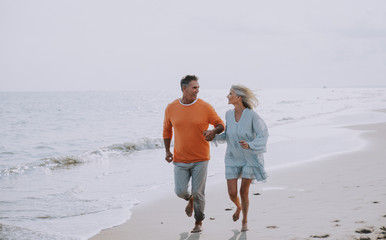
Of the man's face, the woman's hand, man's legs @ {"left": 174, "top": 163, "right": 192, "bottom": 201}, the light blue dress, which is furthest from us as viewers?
man's legs @ {"left": 174, "top": 163, "right": 192, "bottom": 201}

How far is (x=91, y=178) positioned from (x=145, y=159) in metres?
3.56

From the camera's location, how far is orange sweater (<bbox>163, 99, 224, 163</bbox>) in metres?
5.39

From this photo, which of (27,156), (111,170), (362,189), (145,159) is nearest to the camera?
(362,189)

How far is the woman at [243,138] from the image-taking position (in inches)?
204

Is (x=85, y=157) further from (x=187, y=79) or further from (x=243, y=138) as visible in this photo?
Answer: (x=243, y=138)

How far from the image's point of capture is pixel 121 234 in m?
5.92

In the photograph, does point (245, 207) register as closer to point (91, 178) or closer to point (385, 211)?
point (385, 211)

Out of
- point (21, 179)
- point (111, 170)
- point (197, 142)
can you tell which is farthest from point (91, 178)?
point (197, 142)

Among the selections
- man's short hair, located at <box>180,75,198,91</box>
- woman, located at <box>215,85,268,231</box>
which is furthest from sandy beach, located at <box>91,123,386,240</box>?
man's short hair, located at <box>180,75,198,91</box>

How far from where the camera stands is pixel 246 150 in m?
5.20

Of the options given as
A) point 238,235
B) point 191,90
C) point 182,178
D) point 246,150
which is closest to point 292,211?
point 238,235

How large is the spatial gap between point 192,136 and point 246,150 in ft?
2.30

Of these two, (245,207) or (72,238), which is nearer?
(245,207)

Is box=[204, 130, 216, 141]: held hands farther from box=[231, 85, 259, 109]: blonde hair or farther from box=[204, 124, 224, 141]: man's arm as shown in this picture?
box=[231, 85, 259, 109]: blonde hair
